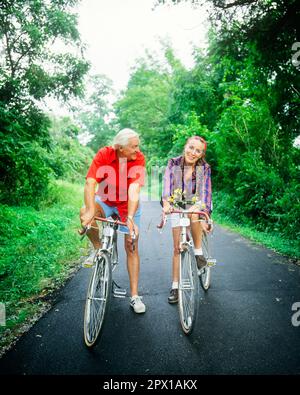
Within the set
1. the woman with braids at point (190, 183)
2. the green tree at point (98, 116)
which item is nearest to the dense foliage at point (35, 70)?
the woman with braids at point (190, 183)

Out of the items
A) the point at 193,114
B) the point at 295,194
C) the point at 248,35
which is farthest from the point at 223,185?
the point at 248,35

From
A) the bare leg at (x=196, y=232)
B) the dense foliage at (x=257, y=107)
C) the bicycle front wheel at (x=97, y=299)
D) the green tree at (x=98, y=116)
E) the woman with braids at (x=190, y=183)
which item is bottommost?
the bicycle front wheel at (x=97, y=299)

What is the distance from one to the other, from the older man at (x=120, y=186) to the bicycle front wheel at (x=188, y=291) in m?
0.59

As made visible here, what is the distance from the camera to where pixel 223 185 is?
13.5 metres

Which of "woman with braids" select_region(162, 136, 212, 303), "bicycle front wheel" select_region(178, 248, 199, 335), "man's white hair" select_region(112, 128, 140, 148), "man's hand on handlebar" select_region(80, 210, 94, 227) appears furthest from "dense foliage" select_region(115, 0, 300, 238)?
"man's hand on handlebar" select_region(80, 210, 94, 227)

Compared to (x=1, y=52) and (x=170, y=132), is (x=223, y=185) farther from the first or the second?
(x=1, y=52)

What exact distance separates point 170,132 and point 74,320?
61.8 feet

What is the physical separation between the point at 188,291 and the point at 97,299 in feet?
3.28

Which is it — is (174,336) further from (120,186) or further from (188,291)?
(120,186)

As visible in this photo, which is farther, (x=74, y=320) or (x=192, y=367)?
(x=74, y=320)

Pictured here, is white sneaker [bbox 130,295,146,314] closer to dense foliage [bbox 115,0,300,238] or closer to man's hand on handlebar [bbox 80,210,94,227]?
man's hand on handlebar [bbox 80,210,94,227]

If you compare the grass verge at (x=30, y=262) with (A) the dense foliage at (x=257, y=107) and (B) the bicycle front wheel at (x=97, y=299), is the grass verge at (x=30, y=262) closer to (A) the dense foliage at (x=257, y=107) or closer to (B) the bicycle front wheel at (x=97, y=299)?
(B) the bicycle front wheel at (x=97, y=299)

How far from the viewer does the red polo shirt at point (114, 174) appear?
3389 mm

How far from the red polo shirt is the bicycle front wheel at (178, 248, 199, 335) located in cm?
104
